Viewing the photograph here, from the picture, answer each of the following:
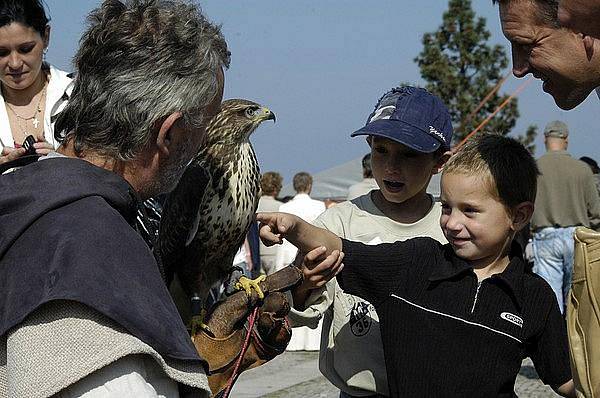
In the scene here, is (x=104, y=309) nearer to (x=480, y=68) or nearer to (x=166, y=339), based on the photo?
(x=166, y=339)

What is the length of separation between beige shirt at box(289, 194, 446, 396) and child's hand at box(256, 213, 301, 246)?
0.38 m

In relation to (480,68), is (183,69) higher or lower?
higher

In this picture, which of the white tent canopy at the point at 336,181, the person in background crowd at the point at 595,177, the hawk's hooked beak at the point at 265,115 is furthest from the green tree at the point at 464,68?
the hawk's hooked beak at the point at 265,115

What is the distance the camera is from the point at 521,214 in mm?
3219

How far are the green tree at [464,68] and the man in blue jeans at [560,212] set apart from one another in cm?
2010

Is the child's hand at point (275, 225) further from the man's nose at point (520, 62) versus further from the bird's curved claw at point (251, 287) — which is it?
the man's nose at point (520, 62)

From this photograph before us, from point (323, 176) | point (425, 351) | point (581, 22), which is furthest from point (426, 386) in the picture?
point (323, 176)

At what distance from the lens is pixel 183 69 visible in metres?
2.13

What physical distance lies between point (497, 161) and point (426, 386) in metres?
0.75

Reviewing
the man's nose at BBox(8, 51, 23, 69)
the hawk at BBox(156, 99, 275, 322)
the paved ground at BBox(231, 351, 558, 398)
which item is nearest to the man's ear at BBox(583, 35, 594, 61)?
the hawk at BBox(156, 99, 275, 322)

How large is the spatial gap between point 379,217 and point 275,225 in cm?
67

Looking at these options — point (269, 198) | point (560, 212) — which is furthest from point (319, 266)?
point (269, 198)

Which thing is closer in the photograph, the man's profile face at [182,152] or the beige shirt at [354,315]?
the man's profile face at [182,152]

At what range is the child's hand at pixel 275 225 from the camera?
2.88m
